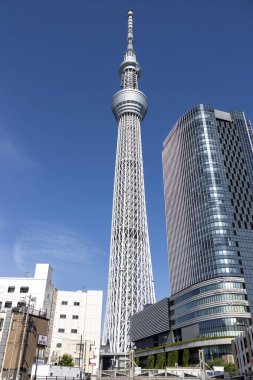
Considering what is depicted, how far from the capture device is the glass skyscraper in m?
102

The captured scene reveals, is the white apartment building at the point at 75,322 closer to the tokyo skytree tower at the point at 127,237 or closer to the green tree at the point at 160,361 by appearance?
the green tree at the point at 160,361

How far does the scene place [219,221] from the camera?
11494 cm

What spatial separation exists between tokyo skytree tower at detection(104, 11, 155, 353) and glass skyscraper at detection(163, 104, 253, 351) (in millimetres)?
16941

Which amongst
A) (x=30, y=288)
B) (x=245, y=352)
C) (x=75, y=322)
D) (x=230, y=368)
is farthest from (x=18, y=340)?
(x=230, y=368)

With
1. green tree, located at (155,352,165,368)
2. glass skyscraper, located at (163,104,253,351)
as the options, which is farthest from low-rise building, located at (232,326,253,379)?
green tree, located at (155,352,165,368)

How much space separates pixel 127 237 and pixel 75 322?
7143 cm

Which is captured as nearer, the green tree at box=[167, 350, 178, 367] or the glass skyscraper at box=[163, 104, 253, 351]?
the glass skyscraper at box=[163, 104, 253, 351]

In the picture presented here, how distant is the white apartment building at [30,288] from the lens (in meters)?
84.9

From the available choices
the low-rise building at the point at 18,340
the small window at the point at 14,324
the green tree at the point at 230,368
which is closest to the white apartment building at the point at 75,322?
the green tree at the point at 230,368

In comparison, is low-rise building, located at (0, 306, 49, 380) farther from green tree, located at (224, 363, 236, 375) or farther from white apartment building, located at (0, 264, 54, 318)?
green tree, located at (224, 363, 236, 375)

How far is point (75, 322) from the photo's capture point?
93500 mm

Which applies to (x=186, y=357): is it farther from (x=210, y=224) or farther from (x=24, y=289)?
(x=24, y=289)

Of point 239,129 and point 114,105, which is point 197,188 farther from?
point 114,105

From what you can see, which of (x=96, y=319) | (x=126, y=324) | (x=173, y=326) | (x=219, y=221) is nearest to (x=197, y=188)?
(x=219, y=221)
